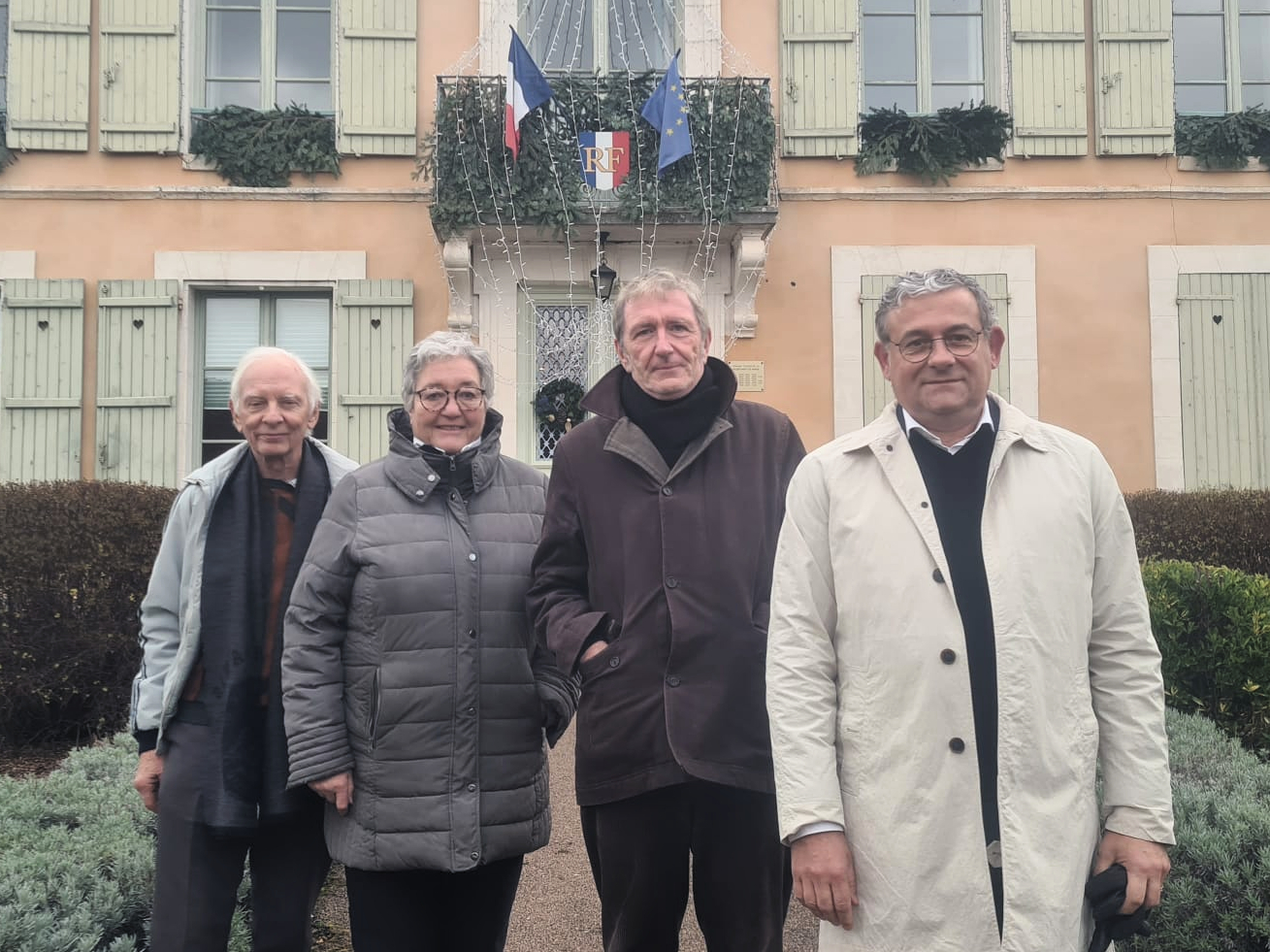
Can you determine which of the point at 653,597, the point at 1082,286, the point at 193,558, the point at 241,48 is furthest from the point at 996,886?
the point at 241,48

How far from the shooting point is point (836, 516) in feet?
6.26

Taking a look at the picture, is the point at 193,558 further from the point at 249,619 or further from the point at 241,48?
the point at 241,48

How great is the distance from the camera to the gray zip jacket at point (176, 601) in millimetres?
2385

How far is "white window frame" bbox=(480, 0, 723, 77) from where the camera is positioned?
27.5ft

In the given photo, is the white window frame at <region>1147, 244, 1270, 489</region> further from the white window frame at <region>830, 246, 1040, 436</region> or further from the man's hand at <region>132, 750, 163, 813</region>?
the man's hand at <region>132, 750, 163, 813</region>

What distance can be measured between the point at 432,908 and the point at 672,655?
0.84 meters

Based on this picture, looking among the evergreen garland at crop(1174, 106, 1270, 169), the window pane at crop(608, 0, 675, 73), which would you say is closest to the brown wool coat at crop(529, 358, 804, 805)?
the window pane at crop(608, 0, 675, 73)

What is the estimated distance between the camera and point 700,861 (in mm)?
2162

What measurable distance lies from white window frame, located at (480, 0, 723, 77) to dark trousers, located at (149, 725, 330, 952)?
23.7ft

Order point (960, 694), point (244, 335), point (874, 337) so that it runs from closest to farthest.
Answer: point (960, 694) < point (874, 337) < point (244, 335)

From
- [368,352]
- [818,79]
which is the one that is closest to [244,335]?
[368,352]

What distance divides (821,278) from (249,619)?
685cm

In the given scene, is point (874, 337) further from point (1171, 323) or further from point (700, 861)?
point (700, 861)

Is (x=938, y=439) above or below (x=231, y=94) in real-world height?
below
